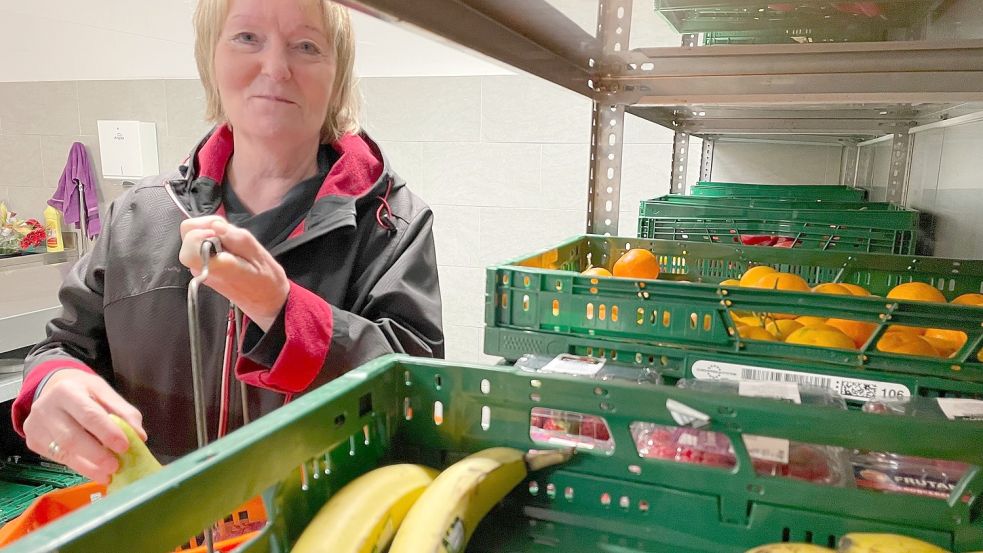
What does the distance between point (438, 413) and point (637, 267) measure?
68 cm

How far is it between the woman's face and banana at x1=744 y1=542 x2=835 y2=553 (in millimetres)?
967

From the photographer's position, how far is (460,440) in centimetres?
67

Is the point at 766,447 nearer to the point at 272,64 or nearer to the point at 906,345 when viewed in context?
the point at 906,345

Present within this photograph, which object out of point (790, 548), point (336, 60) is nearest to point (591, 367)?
point (790, 548)

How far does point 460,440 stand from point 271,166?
76cm

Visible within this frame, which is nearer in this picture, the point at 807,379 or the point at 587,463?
the point at 587,463

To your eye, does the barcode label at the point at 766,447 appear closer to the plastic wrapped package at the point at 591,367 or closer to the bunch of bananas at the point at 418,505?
the bunch of bananas at the point at 418,505

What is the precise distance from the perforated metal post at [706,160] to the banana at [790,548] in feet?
8.90

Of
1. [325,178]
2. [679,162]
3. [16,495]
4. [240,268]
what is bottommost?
[16,495]

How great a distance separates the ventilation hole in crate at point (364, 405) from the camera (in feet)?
2.02

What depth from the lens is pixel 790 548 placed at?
0.54 m

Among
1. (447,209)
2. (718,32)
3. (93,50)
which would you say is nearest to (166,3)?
(93,50)

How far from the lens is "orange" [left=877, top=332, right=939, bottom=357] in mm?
915

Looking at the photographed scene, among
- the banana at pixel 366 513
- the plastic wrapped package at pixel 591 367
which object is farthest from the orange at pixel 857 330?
the banana at pixel 366 513
